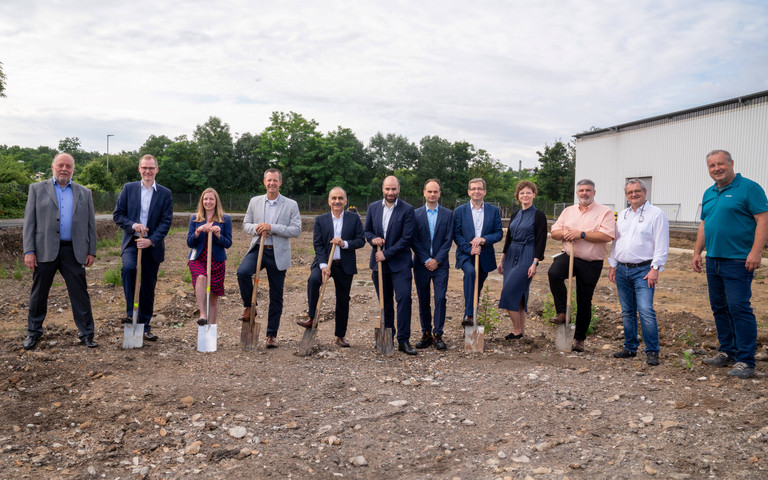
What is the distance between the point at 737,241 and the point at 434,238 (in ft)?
9.75

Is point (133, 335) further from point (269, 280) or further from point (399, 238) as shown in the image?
point (399, 238)

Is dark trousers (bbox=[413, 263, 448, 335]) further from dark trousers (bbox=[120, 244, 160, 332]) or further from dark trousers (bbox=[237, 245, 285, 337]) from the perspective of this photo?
dark trousers (bbox=[120, 244, 160, 332])

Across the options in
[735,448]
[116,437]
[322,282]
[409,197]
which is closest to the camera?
[735,448]

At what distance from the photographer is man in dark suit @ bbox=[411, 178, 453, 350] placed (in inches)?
252

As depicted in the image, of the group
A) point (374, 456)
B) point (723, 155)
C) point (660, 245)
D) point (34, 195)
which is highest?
point (723, 155)

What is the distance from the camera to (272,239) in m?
6.36

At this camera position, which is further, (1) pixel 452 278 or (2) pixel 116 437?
(1) pixel 452 278

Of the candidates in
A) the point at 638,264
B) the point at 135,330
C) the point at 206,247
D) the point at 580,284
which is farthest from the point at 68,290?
the point at 638,264

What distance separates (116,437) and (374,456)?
184 centimetres

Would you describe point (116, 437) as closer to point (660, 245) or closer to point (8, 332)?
point (8, 332)

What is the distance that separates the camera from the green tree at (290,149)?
47906 millimetres

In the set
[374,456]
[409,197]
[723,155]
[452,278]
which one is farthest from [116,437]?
[409,197]

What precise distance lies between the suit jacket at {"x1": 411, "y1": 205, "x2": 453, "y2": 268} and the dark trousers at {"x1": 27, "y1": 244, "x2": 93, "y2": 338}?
3639 mm

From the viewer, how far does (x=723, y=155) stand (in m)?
5.24
